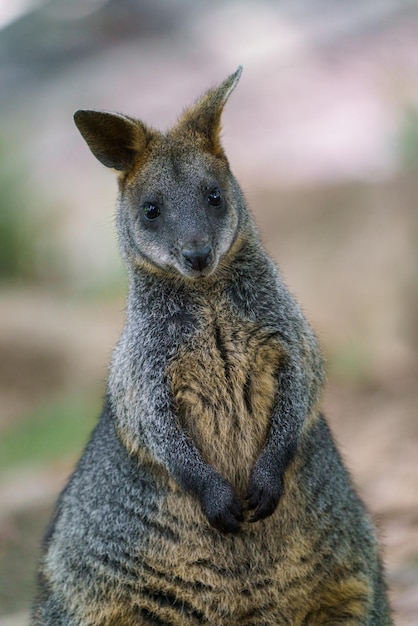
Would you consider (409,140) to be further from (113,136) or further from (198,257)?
(198,257)

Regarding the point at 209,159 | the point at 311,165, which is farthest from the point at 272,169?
the point at 209,159

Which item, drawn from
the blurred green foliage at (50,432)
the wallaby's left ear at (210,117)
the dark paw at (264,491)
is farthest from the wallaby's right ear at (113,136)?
the blurred green foliage at (50,432)

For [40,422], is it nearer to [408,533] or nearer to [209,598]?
[408,533]

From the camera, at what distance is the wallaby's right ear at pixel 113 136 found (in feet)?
18.7

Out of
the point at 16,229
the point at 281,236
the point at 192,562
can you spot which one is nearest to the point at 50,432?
the point at 281,236

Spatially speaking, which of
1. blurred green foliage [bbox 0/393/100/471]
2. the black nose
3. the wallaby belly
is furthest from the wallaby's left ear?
blurred green foliage [bbox 0/393/100/471]

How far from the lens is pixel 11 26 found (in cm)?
2419

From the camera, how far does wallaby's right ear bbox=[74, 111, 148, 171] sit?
5707mm

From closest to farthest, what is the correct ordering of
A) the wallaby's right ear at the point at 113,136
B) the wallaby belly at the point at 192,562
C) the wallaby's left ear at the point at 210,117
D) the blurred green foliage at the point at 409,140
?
the wallaby belly at the point at 192,562, the wallaby's right ear at the point at 113,136, the wallaby's left ear at the point at 210,117, the blurred green foliage at the point at 409,140

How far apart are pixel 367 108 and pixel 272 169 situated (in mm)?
1575

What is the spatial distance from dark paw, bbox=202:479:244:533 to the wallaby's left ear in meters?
1.82

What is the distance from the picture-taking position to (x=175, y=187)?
18.6 ft

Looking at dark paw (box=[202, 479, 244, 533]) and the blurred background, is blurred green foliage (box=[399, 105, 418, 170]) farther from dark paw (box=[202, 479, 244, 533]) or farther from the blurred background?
dark paw (box=[202, 479, 244, 533])

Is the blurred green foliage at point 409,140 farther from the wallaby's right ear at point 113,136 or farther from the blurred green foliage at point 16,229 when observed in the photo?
the wallaby's right ear at point 113,136
